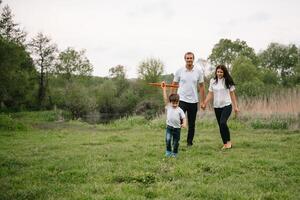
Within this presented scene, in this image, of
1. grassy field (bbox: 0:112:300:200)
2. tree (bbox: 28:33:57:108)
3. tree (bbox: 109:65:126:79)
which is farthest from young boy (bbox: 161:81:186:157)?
tree (bbox: 109:65:126:79)

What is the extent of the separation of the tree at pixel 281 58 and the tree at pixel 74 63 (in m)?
34.1

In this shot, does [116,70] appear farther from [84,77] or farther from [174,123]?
[174,123]

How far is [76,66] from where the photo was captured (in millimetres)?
64000

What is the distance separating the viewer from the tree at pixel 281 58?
63438 mm

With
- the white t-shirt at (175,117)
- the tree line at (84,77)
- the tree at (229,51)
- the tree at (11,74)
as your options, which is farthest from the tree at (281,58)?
the white t-shirt at (175,117)

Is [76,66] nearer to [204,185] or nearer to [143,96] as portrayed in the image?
[143,96]

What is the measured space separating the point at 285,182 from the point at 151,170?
2185mm

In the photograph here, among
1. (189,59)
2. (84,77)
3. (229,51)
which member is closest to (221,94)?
(189,59)

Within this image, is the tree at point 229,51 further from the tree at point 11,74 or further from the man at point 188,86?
the man at point 188,86

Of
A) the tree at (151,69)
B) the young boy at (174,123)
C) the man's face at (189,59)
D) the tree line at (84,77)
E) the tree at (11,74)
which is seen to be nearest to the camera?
the young boy at (174,123)

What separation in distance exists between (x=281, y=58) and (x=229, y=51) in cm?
1327

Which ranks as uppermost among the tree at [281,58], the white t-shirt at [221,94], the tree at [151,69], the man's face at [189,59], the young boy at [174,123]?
the tree at [281,58]

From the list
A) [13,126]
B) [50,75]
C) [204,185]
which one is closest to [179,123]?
[204,185]

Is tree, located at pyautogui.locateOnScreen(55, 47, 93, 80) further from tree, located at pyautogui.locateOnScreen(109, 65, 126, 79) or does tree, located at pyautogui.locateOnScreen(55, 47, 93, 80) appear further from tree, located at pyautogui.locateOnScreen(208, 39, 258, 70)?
tree, located at pyautogui.locateOnScreen(208, 39, 258, 70)
